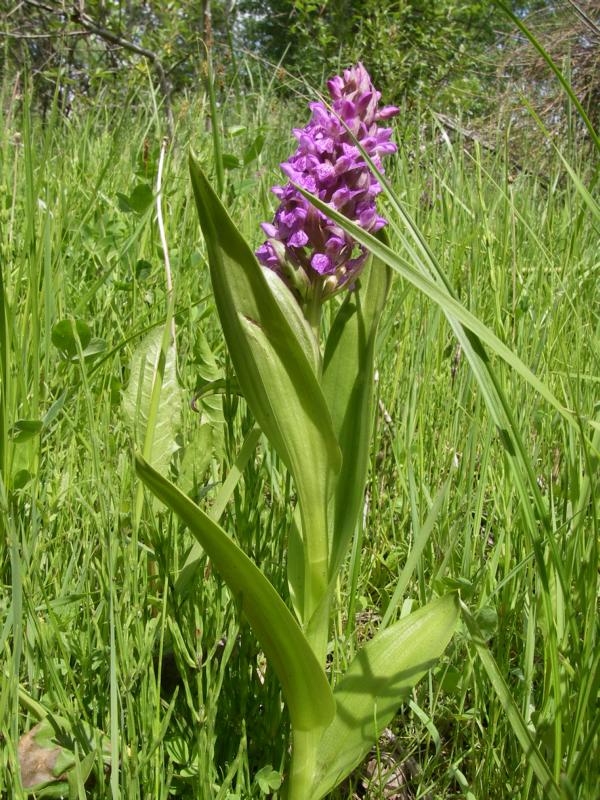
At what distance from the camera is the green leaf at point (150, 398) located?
2.67 feet

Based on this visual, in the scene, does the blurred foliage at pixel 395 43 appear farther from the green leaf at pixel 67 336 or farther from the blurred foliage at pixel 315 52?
the green leaf at pixel 67 336

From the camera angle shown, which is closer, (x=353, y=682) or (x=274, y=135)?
(x=353, y=682)

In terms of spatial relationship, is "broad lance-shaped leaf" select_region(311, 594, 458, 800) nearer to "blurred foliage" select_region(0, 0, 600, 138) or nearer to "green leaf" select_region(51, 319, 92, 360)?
"green leaf" select_region(51, 319, 92, 360)

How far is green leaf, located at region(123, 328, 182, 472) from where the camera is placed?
812 millimetres

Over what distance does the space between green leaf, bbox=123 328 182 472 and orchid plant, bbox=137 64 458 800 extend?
7.9 inches

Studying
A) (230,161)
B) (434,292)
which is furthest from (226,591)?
(230,161)

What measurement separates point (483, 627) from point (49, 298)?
64 cm

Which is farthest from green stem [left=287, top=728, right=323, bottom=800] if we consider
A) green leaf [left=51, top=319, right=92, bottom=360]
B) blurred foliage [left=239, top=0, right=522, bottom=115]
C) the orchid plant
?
blurred foliage [left=239, top=0, right=522, bottom=115]

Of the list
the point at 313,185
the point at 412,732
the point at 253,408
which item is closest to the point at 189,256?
the point at 313,185

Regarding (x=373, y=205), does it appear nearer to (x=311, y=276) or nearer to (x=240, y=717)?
(x=311, y=276)

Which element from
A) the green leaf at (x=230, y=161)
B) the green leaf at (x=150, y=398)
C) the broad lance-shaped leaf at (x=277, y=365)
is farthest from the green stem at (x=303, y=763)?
the green leaf at (x=230, y=161)

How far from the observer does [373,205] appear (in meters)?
0.71

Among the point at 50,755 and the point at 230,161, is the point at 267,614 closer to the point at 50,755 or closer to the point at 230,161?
the point at 50,755

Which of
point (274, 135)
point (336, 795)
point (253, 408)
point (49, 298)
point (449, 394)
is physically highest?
point (274, 135)
